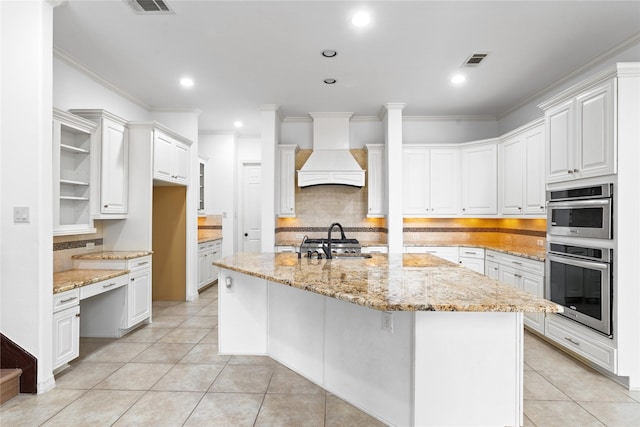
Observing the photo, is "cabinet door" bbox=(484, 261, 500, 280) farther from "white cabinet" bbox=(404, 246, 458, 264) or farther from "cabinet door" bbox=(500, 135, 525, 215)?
"cabinet door" bbox=(500, 135, 525, 215)

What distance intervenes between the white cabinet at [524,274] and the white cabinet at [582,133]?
1.00 m

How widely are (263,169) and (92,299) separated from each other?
2.70 meters

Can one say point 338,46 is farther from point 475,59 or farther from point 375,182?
point 375,182

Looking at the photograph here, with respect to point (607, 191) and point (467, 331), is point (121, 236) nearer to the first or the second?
point (467, 331)

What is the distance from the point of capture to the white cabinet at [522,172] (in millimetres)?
4180

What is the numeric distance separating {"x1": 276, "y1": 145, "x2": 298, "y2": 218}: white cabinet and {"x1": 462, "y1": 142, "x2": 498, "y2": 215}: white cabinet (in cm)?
266

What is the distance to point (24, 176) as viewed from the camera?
103 inches

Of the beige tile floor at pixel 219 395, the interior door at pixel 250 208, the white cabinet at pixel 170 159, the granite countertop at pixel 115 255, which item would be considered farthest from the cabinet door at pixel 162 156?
the interior door at pixel 250 208

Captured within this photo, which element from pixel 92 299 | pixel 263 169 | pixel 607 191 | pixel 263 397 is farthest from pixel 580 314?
pixel 92 299

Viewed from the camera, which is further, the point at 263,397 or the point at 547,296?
the point at 547,296

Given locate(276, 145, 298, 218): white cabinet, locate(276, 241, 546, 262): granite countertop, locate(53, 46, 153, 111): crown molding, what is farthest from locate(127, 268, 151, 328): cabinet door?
locate(53, 46, 153, 111): crown molding

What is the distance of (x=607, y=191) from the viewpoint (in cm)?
278

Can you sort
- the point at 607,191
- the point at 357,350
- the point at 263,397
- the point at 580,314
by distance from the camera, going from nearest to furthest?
the point at 357,350
the point at 263,397
the point at 607,191
the point at 580,314

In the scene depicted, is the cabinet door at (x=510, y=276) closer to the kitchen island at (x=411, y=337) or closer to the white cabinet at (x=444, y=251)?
the white cabinet at (x=444, y=251)
